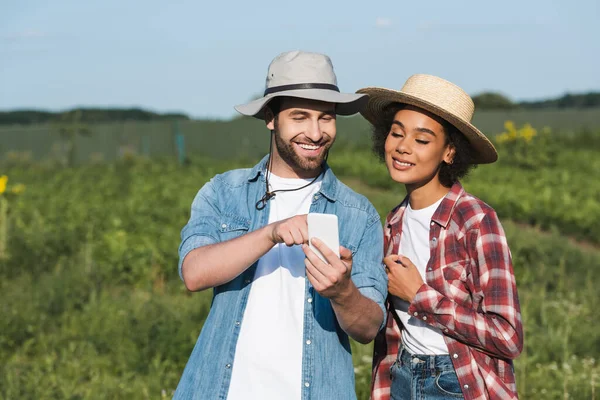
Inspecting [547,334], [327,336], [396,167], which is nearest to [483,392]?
[327,336]

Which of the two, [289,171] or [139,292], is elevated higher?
[289,171]

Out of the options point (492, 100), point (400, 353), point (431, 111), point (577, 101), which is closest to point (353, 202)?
point (431, 111)

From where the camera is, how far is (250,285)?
229cm

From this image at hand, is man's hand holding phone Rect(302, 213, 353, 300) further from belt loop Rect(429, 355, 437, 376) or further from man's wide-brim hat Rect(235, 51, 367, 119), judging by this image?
belt loop Rect(429, 355, 437, 376)

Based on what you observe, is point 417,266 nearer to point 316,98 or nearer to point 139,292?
point 316,98

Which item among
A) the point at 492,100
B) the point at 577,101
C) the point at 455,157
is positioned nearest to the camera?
the point at 455,157

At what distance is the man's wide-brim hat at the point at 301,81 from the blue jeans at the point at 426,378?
0.84 meters

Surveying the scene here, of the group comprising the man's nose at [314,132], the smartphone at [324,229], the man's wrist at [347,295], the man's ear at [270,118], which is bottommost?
the man's wrist at [347,295]

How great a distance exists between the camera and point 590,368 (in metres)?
4.62

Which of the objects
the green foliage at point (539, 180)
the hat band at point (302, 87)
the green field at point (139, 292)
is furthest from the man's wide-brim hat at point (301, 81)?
the green foliage at point (539, 180)

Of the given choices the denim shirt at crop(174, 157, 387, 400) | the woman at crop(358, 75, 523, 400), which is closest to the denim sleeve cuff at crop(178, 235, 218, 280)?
the denim shirt at crop(174, 157, 387, 400)

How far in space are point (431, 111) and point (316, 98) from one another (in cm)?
51

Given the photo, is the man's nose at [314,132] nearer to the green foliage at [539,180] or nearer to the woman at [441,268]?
the woman at [441,268]

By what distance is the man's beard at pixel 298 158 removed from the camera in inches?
92.0
